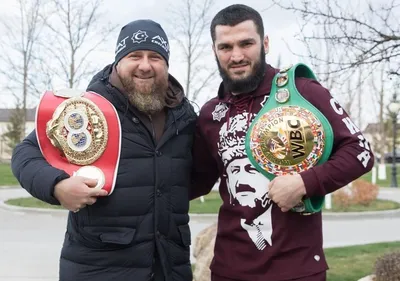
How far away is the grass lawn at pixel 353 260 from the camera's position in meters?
6.72

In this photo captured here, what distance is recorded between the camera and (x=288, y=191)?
2459 mm

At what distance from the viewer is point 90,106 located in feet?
8.86

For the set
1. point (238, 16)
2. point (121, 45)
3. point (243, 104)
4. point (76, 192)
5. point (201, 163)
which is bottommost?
point (76, 192)

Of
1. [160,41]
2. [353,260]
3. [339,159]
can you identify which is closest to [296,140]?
[339,159]

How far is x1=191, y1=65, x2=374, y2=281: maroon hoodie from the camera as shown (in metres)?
2.49

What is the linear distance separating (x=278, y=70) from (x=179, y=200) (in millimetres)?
832

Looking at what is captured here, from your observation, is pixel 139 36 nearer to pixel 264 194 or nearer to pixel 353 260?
pixel 264 194

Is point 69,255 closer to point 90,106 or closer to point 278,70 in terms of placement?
point 90,106

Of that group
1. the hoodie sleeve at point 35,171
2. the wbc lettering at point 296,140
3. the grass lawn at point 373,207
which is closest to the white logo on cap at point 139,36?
the hoodie sleeve at point 35,171

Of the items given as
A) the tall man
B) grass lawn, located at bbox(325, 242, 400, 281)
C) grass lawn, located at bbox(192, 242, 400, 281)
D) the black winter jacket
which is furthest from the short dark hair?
grass lawn, located at bbox(325, 242, 400, 281)

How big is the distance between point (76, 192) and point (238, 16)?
3.76ft

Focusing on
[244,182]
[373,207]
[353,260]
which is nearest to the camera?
[244,182]

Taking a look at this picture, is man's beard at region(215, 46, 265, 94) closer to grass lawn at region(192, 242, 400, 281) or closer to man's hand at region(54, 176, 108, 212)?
man's hand at region(54, 176, 108, 212)

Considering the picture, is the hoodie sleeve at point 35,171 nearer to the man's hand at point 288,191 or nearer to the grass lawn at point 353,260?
the man's hand at point 288,191
